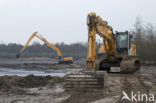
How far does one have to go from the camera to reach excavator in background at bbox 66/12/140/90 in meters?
9.70

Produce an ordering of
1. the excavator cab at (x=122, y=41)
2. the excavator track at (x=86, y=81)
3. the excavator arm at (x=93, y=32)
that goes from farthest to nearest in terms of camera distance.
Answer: the excavator cab at (x=122, y=41), the excavator arm at (x=93, y=32), the excavator track at (x=86, y=81)

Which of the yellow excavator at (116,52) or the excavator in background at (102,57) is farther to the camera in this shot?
the yellow excavator at (116,52)

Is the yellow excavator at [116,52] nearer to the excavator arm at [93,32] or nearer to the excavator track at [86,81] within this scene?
the excavator arm at [93,32]

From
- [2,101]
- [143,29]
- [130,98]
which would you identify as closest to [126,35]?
[130,98]

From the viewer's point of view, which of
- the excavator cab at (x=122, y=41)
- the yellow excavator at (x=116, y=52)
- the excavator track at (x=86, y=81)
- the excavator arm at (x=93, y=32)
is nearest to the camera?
the excavator track at (x=86, y=81)

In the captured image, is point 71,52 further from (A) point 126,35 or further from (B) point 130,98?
(B) point 130,98

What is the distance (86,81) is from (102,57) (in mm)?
8460

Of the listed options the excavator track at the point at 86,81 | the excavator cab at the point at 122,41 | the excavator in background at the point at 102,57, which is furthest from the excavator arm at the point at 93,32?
the excavator cab at the point at 122,41

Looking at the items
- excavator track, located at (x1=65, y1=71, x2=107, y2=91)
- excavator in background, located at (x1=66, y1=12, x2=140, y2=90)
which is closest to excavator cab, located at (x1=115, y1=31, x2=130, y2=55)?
excavator in background, located at (x1=66, y1=12, x2=140, y2=90)

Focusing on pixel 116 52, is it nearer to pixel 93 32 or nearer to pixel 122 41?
pixel 122 41

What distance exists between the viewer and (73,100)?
26.6 feet

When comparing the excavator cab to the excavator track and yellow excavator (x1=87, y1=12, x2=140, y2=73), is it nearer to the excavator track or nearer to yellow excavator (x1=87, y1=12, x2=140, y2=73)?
yellow excavator (x1=87, y1=12, x2=140, y2=73)

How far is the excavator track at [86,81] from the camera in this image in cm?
962

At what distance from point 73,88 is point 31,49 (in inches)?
3372
